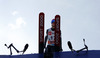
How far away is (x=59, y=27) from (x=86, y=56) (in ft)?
6.20

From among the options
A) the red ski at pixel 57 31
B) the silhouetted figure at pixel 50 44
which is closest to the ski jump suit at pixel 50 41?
the silhouetted figure at pixel 50 44

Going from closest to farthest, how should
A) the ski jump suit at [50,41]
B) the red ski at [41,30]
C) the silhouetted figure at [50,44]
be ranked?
the silhouetted figure at [50,44] → the red ski at [41,30] → the ski jump suit at [50,41]

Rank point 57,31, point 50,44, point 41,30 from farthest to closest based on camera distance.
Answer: point 50,44
point 41,30
point 57,31

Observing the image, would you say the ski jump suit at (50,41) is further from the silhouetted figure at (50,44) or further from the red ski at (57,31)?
the red ski at (57,31)

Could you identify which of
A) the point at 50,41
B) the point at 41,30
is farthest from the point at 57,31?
the point at 50,41

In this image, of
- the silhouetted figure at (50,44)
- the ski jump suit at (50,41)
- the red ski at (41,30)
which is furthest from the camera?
the ski jump suit at (50,41)

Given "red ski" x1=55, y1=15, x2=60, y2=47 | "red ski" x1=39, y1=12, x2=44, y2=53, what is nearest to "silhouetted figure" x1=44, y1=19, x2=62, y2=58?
"red ski" x1=55, y1=15, x2=60, y2=47

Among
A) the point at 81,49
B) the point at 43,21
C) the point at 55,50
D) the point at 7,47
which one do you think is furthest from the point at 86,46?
the point at 7,47

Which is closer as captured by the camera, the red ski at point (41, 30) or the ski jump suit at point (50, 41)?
the red ski at point (41, 30)

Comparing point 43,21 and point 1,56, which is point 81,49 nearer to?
→ point 43,21

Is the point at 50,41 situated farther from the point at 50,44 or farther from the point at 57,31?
the point at 57,31

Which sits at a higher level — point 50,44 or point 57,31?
point 57,31

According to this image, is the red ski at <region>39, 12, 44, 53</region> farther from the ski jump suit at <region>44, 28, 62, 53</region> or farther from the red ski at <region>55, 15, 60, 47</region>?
the red ski at <region>55, 15, 60, 47</region>

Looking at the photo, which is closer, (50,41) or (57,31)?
(57,31)
